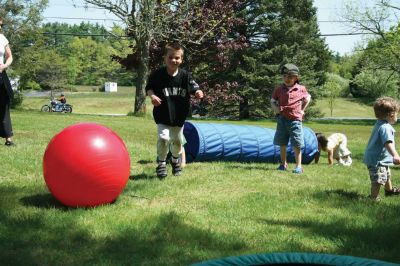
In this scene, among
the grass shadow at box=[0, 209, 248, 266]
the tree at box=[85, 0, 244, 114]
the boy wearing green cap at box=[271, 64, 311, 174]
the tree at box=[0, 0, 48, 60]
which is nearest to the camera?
the grass shadow at box=[0, 209, 248, 266]

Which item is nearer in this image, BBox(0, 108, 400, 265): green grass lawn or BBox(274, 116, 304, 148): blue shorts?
BBox(0, 108, 400, 265): green grass lawn

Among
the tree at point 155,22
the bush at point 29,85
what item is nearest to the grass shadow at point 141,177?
the tree at point 155,22

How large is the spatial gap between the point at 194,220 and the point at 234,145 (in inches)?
177

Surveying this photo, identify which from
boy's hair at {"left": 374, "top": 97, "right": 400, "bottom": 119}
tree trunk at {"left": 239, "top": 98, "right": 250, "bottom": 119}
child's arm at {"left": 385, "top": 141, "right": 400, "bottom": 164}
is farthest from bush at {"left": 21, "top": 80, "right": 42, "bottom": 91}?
child's arm at {"left": 385, "top": 141, "right": 400, "bottom": 164}

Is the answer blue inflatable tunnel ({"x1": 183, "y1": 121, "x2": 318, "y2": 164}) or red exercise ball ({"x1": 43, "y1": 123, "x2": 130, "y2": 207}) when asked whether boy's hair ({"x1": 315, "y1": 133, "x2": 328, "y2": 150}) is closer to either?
blue inflatable tunnel ({"x1": 183, "y1": 121, "x2": 318, "y2": 164})

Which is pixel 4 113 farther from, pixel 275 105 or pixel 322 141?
pixel 322 141

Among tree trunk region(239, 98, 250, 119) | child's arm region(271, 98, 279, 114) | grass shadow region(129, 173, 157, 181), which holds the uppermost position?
child's arm region(271, 98, 279, 114)

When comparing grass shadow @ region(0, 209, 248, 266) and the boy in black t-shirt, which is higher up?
the boy in black t-shirt

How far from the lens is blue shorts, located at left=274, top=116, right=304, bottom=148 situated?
7.88 metres

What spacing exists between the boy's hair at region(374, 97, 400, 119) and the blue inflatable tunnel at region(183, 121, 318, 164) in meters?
3.49

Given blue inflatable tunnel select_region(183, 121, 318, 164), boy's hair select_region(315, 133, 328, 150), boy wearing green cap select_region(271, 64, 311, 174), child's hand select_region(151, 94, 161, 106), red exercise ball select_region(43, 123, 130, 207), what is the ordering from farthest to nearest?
boy's hair select_region(315, 133, 328, 150), blue inflatable tunnel select_region(183, 121, 318, 164), boy wearing green cap select_region(271, 64, 311, 174), child's hand select_region(151, 94, 161, 106), red exercise ball select_region(43, 123, 130, 207)

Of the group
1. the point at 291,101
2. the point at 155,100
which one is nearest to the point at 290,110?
the point at 291,101

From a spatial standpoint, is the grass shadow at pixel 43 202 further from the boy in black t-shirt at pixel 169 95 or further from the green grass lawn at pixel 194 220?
the boy in black t-shirt at pixel 169 95

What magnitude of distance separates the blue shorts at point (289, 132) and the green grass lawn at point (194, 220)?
2.94 ft
